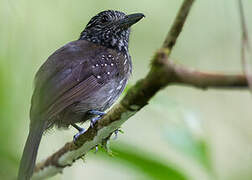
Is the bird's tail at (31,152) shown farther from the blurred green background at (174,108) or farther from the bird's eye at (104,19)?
the bird's eye at (104,19)

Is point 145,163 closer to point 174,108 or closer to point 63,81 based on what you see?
point 174,108

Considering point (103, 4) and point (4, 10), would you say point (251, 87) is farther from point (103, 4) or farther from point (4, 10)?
point (103, 4)

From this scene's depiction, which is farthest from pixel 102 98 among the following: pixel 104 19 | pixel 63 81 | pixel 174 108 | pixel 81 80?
pixel 104 19

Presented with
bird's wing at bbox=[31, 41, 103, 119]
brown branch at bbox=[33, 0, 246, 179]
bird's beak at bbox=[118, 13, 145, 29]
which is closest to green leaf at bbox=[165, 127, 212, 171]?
brown branch at bbox=[33, 0, 246, 179]

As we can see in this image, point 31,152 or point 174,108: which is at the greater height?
point 31,152

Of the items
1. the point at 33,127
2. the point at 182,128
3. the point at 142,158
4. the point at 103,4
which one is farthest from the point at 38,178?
the point at 103,4

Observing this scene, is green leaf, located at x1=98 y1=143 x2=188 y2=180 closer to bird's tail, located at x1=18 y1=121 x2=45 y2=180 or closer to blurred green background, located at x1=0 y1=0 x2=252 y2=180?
blurred green background, located at x1=0 y1=0 x2=252 y2=180

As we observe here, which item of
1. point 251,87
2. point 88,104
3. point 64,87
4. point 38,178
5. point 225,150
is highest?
point 251,87
